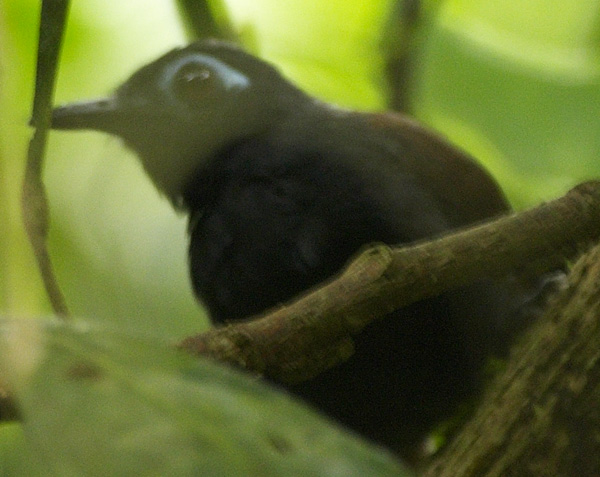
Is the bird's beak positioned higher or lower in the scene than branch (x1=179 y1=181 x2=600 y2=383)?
lower

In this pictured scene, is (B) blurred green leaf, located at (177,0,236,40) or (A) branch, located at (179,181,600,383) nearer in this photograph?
(A) branch, located at (179,181,600,383)

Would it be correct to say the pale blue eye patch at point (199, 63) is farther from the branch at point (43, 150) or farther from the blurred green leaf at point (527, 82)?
the branch at point (43, 150)

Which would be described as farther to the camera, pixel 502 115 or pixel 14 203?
pixel 502 115

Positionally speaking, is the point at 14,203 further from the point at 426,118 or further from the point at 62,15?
the point at 426,118

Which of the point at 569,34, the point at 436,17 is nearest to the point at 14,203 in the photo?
the point at 569,34

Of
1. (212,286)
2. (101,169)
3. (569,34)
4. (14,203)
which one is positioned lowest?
(212,286)

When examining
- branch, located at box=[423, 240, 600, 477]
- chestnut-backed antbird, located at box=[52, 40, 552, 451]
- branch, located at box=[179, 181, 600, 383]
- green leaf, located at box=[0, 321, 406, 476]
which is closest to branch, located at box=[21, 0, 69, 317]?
branch, located at box=[179, 181, 600, 383]

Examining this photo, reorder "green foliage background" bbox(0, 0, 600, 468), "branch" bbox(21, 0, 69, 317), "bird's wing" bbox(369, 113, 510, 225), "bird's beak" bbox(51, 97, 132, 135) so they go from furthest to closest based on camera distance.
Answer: "bird's beak" bbox(51, 97, 132, 135) → "bird's wing" bbox(369, 113, 510, 225) → "green foliage background" bbox(0, 0, 600, 468) → "branch" bbox(21, 0, 69, 317)

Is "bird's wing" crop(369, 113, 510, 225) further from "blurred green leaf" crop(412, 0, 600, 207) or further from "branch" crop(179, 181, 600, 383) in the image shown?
"branch" crop(179, 181, 600, 383)

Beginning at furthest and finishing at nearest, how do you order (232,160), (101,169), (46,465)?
(232,160) < (101,169) < (46,465)
